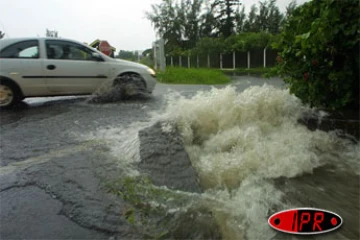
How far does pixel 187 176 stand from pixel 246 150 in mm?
922

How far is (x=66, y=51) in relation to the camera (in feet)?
24.5

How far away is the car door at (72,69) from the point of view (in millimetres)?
7266

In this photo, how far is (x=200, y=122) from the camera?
448 centimetres

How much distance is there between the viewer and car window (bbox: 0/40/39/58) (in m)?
6.93

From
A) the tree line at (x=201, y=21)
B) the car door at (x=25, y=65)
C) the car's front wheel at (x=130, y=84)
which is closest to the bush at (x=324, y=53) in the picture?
the car's front wheel at (x=130, y=84)

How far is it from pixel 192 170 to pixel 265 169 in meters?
0.74

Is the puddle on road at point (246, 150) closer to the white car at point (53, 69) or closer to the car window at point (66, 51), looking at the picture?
the white car at point (53, 69)

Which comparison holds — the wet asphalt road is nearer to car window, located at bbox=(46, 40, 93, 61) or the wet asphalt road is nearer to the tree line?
car window, located at bbox=(46, 40, 93, 61)

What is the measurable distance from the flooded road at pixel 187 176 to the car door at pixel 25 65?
6.34 ft

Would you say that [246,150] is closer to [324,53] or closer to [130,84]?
[324,53]

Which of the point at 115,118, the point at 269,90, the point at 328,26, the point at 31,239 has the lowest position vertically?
the point at 31,239

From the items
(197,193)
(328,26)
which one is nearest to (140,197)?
(197,193)

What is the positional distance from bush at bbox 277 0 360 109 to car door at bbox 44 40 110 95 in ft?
14.8

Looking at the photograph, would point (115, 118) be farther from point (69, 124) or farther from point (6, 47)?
point (6, 47)
